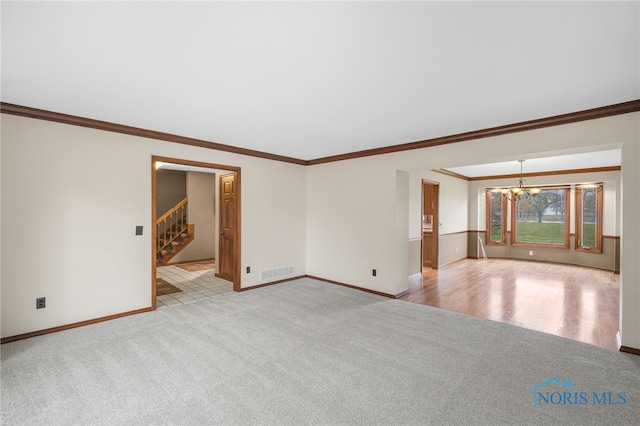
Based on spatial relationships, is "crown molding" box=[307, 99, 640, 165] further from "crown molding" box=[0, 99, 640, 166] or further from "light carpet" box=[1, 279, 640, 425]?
"light carpet" box=[1, 279, 640, 425]

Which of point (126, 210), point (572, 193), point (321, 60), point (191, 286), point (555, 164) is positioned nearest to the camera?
point (321, 60)

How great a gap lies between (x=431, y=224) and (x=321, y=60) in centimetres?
628

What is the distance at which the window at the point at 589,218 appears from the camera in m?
7.40

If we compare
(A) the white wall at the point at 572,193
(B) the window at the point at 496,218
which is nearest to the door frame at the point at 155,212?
(A) the white wall at the point at 572,193

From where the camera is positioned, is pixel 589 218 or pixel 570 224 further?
pixel 570 224

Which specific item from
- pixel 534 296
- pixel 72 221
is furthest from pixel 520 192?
pixel 72 221

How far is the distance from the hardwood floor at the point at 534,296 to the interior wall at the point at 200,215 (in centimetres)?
577

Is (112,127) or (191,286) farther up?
(112,127)

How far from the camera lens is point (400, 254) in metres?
4.94

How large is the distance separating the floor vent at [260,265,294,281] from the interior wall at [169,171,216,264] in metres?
3.70

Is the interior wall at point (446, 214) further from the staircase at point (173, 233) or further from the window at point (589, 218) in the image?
the staircase at point (173, 233)

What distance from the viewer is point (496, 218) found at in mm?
9039

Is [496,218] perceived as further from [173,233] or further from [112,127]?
[112,127]

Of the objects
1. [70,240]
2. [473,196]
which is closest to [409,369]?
[70,240]
